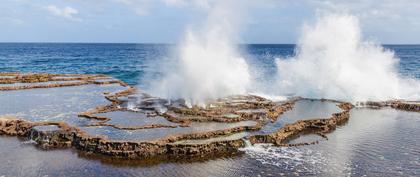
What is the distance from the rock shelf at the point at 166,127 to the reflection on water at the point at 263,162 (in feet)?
3.28

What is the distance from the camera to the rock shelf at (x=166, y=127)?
21141 mm

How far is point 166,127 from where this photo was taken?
2595 cm

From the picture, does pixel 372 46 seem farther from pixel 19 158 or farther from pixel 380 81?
pixel 19 158

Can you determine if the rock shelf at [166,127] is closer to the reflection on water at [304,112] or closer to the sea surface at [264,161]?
the reflection on water at [304,112]

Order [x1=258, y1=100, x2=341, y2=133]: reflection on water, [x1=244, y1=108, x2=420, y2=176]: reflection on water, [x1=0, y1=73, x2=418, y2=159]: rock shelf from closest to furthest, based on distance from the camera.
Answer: [x1=244, y1=108, x2=420, y2=176]: reflection on water → [x1=0, y1=73, x2=418, y2=159]: rock shelf → [x1=258, y1=100, x2=341, y2=133]: reflection on water

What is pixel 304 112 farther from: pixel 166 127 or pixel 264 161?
pixel 264 161

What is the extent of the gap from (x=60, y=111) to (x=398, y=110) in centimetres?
3015

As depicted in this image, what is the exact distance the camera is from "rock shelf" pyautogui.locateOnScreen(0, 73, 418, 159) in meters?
21.1

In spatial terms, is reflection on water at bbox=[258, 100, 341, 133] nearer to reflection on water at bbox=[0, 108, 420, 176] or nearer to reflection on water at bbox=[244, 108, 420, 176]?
reflection on water at bbox=[244, 108, 420, 176]

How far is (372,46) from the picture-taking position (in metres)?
46.9

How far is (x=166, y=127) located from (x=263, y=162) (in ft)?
28.3

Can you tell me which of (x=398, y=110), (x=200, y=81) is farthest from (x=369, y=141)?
(x=200, y=81)

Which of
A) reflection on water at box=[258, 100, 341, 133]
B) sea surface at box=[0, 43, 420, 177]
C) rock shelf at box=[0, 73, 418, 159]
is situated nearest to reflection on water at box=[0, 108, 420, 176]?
sea surface at box=[0, 43, 420, 177]

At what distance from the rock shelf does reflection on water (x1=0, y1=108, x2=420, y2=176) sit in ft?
3.28
